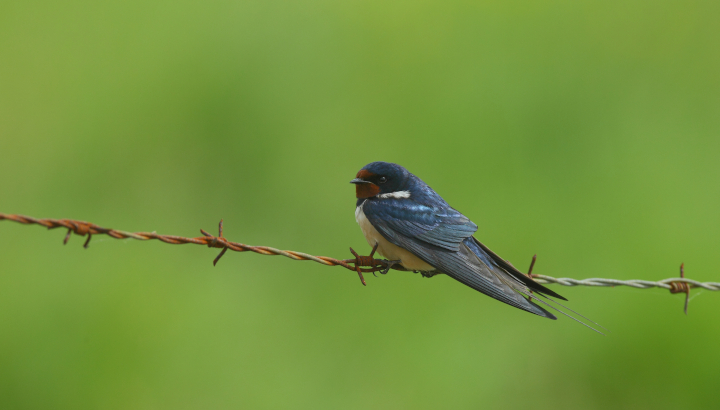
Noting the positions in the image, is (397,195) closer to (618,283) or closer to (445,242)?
(445,242)

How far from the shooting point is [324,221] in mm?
6480

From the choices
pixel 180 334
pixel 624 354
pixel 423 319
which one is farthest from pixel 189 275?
pixel 624 354

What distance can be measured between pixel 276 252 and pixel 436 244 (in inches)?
35.8

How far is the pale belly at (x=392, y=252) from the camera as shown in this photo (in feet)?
10.9

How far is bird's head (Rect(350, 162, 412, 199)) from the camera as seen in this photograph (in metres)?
3.64

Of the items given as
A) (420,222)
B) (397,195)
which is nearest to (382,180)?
(397,195)

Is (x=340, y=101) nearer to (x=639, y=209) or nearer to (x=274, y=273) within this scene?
(x=274, y=273)

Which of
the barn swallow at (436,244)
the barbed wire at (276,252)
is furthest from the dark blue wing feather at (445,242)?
the barbed wire at (276,252)

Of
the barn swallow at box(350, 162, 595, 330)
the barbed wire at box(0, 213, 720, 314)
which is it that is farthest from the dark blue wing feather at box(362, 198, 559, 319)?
the barbed wire at box(0, 213, 720, 314)

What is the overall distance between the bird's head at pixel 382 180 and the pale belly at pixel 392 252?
0.72ft

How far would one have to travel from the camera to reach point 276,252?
278cm

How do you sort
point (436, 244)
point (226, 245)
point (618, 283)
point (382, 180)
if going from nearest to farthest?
1. point (226, 245)
2. point (618, 283)
3. point (436, 244)
4. point (382, 180)

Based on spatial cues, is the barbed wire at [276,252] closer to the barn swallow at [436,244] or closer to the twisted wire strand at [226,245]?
the twisted wire strand at [226,245]

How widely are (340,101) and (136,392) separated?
4.16 metres
